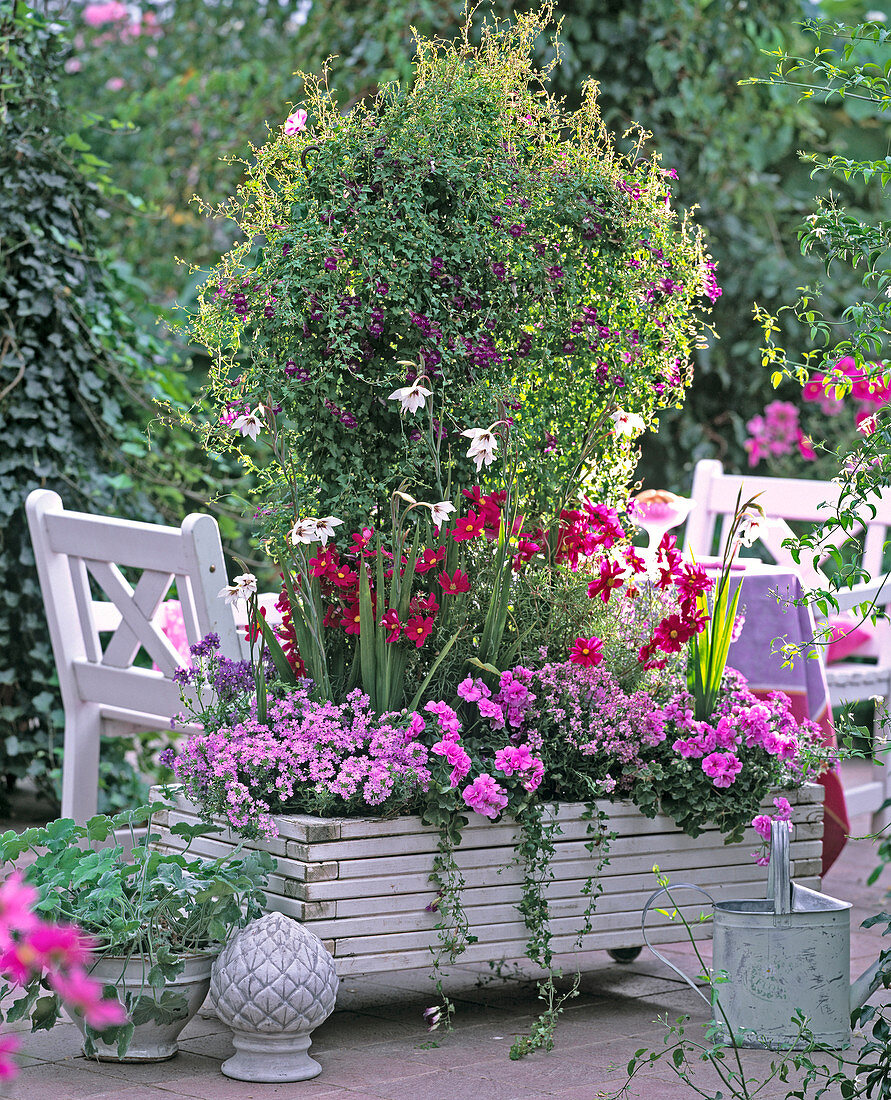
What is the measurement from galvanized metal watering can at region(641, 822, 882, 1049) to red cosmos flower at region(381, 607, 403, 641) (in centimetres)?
76

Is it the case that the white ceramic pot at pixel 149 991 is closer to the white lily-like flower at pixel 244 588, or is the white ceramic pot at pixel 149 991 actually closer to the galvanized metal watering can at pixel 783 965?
the white lily-like flower at pixel 244 588

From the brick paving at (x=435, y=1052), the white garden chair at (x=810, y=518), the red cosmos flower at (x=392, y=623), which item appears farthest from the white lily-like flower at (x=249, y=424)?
the white garden chair at (x=810, y=518)

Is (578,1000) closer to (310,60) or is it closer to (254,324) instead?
(254,324)

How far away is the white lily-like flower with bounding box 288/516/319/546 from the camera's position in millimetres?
2566

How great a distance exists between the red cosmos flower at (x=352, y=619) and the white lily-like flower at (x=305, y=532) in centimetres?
17

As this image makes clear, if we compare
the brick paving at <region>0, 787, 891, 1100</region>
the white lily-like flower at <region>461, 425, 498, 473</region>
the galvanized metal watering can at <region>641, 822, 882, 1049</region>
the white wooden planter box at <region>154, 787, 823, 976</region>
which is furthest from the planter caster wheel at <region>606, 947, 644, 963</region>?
the white lily-like flower at <region>461, 425, 498, 473</region>

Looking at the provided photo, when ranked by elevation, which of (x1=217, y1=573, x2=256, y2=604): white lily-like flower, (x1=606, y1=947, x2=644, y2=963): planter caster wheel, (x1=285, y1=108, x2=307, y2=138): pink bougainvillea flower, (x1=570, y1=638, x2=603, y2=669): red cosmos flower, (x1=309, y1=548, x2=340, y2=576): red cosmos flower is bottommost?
(x1=606, y1=947, x2=644, y2=963): planter caster wheel

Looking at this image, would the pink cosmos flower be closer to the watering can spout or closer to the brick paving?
the brick paving

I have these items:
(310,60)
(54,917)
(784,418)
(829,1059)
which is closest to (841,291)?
(784,418)

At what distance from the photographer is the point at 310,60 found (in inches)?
254

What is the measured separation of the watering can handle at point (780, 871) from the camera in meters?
2.45

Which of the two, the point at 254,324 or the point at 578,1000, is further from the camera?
the point at 578,1000

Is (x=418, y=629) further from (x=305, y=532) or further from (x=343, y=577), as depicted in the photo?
(x=305, y=532)

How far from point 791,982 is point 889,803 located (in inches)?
23.2
